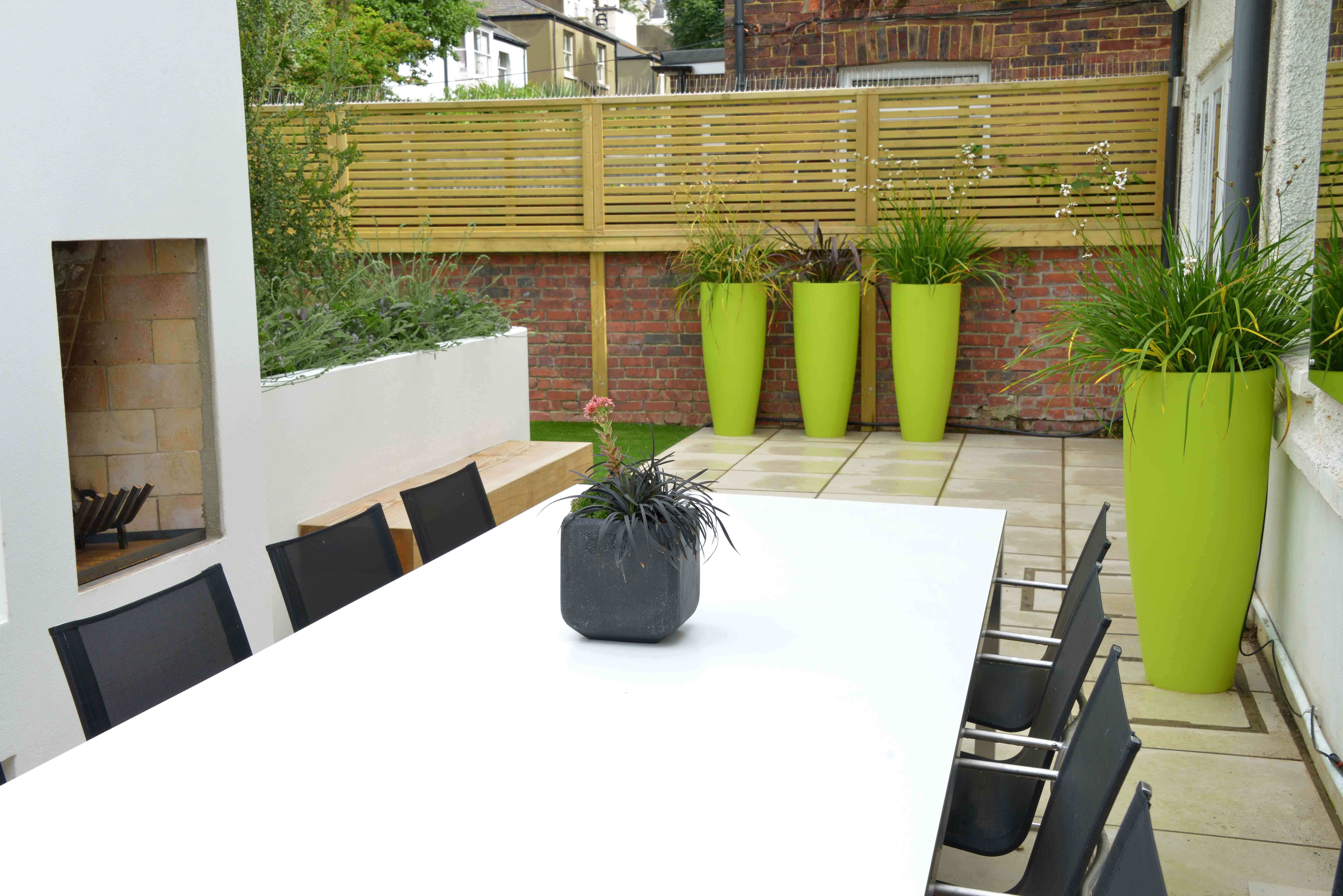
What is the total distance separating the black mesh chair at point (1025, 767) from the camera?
6.46ft

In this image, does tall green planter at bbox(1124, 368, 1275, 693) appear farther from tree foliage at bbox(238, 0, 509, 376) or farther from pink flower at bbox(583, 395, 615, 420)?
tree foliage at bbox(238, 0, 509, 376)

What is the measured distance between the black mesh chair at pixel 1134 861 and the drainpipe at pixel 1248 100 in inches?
136

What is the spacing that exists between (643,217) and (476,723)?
22.9 ft

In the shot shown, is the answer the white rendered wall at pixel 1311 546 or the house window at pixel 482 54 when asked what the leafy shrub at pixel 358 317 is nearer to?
the white rendered wall at pixel 1311 546

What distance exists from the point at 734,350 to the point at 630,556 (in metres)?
5.92

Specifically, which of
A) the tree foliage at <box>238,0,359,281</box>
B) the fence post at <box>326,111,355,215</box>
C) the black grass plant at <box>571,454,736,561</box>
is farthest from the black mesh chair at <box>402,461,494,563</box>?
the fence post at <box>326,111,355,215</box>

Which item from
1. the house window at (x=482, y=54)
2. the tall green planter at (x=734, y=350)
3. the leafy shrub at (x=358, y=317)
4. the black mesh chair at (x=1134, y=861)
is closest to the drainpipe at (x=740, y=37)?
the tall green planter at (x=734, y=350)

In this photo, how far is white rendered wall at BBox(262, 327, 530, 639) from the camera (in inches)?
164

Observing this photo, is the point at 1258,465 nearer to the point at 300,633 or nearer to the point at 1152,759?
the point at 1152,759

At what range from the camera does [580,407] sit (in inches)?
345

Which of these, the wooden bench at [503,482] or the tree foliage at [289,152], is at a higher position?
the tree foliage at [289,152]

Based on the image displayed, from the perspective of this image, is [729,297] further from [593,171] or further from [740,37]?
[740,37]

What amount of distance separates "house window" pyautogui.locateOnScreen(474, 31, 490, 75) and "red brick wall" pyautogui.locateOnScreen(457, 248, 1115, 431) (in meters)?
27.4

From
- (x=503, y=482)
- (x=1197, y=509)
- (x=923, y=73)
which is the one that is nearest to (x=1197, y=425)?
(x=1197, y=509)
